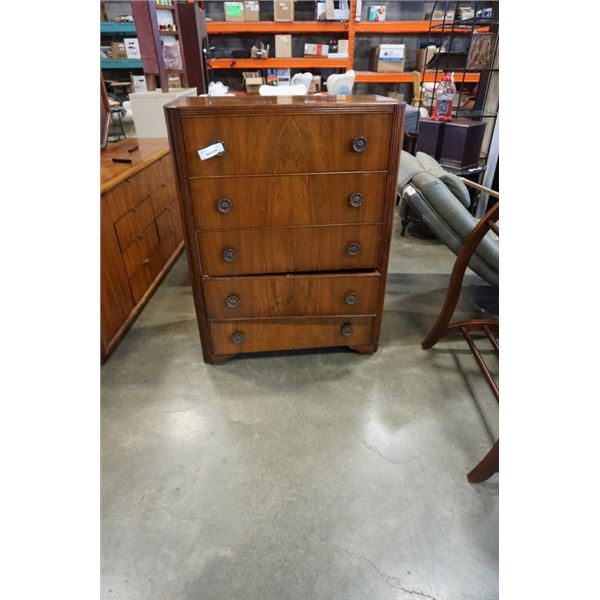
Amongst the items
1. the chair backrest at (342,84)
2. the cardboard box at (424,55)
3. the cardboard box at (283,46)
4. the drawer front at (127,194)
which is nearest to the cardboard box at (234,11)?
the cardboard box at (283,46)

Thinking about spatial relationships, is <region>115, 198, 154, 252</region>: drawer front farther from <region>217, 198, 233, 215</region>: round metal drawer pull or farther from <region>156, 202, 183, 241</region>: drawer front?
<region>217, 198, 233, 215</region>: round metal drawer pull

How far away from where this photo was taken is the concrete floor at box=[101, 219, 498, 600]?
1.02m

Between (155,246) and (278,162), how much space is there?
4.33 ft

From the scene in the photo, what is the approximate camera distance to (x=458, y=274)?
1.70 m

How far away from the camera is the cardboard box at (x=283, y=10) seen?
4582 millimetres

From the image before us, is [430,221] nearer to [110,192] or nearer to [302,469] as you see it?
[302,469]

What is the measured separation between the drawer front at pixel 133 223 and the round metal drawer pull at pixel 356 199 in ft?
3.82

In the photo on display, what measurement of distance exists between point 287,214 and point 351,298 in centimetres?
48

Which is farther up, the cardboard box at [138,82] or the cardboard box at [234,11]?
the cardboard box at [234,11]

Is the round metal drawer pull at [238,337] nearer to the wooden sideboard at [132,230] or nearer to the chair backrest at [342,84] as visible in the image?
the wooden sideboard at [132,230]

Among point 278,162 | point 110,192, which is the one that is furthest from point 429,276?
point 110,192

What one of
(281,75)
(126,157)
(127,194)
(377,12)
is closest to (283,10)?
(281,75)

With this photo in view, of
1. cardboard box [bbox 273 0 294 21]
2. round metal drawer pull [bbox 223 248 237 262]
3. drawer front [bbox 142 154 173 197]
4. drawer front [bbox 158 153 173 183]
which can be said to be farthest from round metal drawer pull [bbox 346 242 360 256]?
cardboard box [bbox 273 0 294 21]

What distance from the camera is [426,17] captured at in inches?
191
